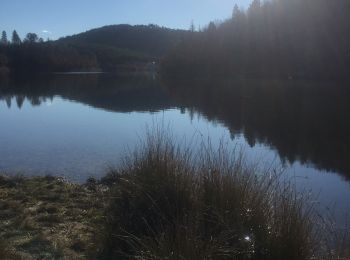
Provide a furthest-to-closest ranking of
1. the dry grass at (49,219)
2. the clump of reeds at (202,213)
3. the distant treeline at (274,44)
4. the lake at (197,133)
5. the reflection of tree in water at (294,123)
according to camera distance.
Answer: the distant treeline at (274,44)
the reflection of tree in water at (294,123)
the lake at (197,133)
the dry grass at (49,219)
the clump of reeds at (202,213)

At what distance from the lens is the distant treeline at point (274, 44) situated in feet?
273

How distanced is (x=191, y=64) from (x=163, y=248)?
113 m

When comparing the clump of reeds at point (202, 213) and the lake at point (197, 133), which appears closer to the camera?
the clump of reeds at point (202, 213)

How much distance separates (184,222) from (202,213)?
0.71 metres

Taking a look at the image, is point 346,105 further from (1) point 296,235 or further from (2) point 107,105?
(1) point 296,235

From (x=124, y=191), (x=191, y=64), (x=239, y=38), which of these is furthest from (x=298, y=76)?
(x=124, y=191)

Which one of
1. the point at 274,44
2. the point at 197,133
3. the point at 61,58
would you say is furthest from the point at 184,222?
the point at 61,58

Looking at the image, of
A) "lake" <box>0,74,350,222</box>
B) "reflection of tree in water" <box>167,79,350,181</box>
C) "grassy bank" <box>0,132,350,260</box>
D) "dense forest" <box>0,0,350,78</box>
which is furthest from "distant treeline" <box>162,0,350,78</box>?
"grassy bank" <box>0,132,350,260</box>

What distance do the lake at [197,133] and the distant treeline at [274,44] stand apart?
135 feet

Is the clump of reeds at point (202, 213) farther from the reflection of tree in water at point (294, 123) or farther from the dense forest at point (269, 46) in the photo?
the dense forest at point (269, 46)

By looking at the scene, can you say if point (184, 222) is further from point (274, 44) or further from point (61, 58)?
point (61, 58)

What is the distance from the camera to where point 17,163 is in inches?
Answer: 696

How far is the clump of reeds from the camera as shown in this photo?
5.34 meters

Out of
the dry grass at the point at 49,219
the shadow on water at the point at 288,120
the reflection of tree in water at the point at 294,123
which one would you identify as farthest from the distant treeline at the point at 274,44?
the dry grass at the point at 49,219
